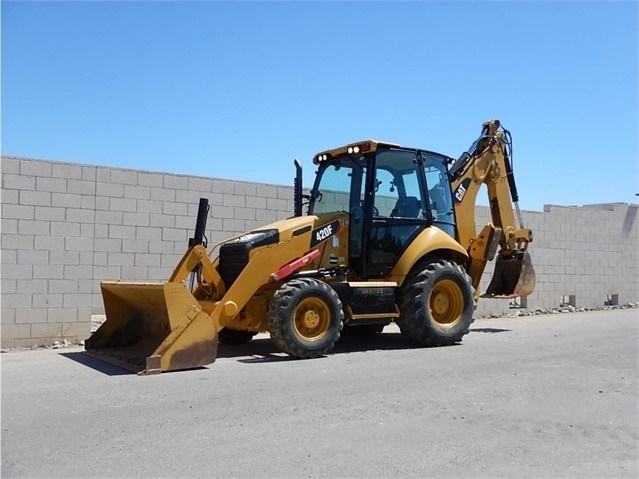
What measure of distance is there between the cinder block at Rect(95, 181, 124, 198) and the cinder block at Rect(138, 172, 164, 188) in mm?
365

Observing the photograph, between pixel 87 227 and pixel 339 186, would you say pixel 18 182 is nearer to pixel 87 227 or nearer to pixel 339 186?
pixel 87 227

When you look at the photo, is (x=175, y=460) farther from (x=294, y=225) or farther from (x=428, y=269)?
(x=428, y=269)

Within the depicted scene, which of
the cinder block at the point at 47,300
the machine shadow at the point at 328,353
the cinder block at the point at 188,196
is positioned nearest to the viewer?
the machine shadow at the point at 328,353

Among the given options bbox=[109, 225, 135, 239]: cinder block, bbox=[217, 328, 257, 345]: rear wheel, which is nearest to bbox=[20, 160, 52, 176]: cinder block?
bbox=[109, 225, 135, 239]: cinder block

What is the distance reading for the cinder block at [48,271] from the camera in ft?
33.5

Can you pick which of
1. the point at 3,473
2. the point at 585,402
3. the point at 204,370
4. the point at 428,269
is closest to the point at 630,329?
the point at 428,269

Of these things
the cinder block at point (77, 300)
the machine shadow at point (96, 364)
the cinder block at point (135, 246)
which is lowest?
the machine shadow at point (96, 364)

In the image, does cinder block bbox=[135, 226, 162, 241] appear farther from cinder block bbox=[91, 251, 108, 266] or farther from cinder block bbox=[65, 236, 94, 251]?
cinder block bbox=[65, 236, 94, 251]

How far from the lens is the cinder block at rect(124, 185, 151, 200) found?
36.4 ft

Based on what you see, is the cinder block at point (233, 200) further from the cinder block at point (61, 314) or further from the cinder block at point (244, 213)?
the cinder block at point (61, 314)

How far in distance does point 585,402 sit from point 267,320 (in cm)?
401

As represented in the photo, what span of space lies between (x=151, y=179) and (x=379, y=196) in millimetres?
4040

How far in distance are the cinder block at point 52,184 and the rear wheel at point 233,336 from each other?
3424mm

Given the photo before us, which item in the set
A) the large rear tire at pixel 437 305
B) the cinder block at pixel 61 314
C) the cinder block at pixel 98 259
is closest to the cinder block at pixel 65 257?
the cinder block at pixel 98 259
